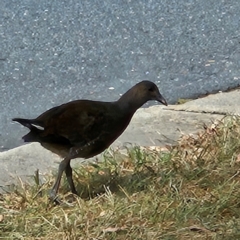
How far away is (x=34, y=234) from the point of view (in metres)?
4.29

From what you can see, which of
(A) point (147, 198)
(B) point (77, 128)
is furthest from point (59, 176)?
(A) point (147, 198)

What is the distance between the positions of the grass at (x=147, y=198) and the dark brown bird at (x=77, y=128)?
224 mm

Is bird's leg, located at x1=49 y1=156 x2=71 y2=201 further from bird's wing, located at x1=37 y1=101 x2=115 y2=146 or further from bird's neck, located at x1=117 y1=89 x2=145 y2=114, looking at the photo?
bird's neck, located at x1=117 y1=89 x2=145 y2=114

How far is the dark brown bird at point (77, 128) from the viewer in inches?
183

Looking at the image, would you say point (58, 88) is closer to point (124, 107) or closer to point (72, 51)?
point (72, 51)

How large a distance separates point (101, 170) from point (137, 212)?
0.76 meters

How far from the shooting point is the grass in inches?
168

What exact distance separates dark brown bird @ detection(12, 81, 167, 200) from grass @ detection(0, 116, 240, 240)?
8.8 inches

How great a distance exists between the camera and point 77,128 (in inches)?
183

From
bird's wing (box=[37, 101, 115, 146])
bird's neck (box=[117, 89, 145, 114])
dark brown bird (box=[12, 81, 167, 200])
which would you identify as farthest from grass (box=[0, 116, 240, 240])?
bird's neck (box=[117, 89, 145, 114])

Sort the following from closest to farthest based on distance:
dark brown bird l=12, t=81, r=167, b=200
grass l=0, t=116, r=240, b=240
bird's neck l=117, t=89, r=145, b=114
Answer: grass l=0, t=116, r=240, b=240 → dark brown bird l=12, t=81, r=167, b=200 → bird's neck l=117, t=89, r=145, b=114

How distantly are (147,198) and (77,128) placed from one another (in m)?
0.56

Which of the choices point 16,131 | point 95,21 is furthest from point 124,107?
point 95,21

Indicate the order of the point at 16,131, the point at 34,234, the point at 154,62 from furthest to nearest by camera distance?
the point at 154,62 → the point at 16,131 → the point at 34,234
